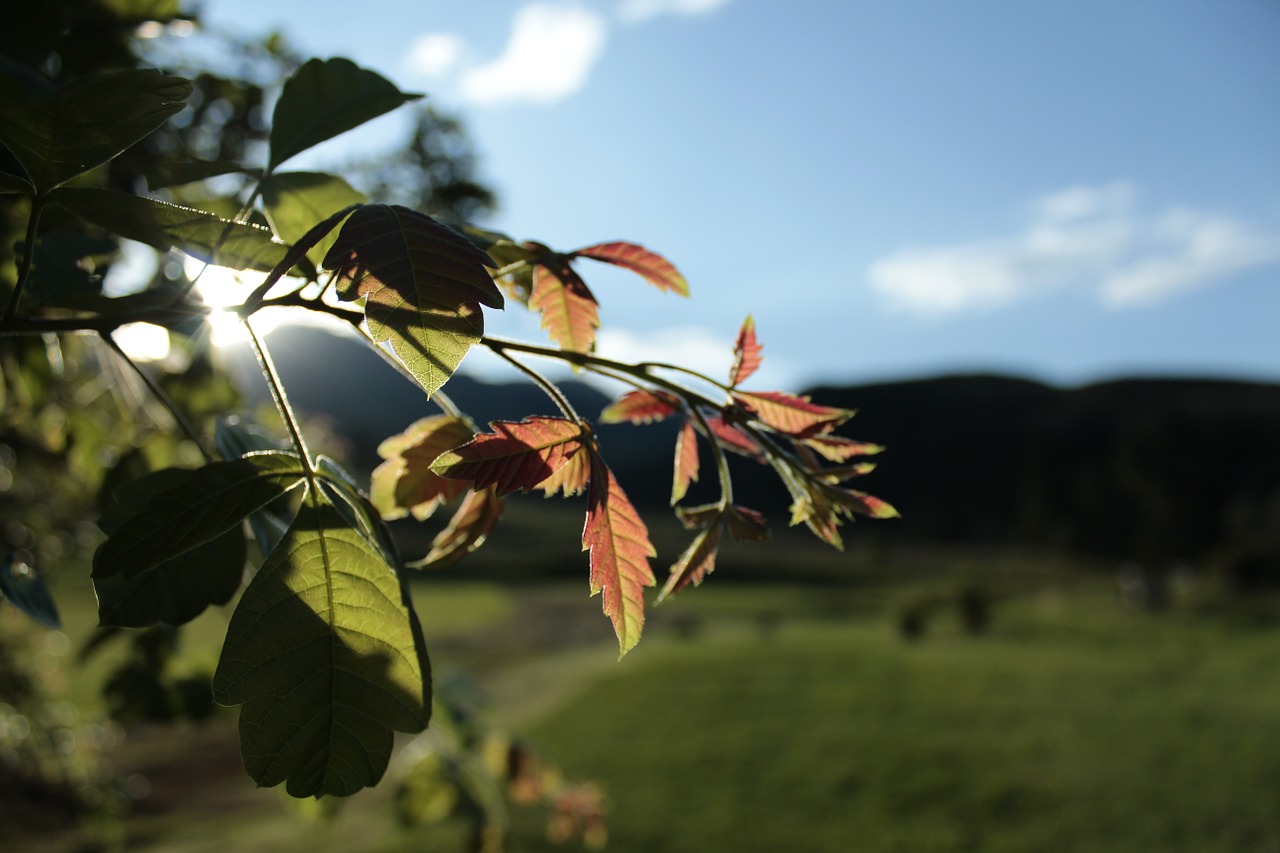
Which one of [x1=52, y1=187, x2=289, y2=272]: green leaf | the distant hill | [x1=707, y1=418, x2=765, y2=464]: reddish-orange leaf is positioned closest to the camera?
[x1=52, y1=187, x2=289, y2=272]: green leaf

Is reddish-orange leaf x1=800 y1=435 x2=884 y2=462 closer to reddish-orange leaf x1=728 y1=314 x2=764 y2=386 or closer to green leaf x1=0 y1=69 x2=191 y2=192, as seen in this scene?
reddish-orange leaf x1=728 y1=314 x2=764 y2=386

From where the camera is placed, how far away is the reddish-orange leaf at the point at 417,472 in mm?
782

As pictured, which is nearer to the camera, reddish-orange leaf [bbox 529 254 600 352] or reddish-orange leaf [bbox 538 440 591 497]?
reddish-orange leaf [bbox 538 440 591 497]

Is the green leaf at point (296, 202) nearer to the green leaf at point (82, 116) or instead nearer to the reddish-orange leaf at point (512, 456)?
the green leaf at point (82, 116)

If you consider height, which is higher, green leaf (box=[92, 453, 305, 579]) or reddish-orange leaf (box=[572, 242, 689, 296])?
reddish-orange leaf (box=[572, 242, 689, 296])

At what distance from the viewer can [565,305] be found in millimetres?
784

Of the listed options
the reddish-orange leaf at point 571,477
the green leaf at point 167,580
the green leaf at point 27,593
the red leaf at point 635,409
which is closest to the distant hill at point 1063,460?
the green leaf at point 27,593

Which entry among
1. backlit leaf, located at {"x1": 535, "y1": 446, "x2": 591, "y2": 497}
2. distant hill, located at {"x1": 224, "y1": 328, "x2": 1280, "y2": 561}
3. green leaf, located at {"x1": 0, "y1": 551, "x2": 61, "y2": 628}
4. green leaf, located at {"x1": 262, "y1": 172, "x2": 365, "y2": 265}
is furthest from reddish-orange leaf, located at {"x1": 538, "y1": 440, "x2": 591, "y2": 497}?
distant hill, located at {"x1": 224, "y1": 328, "x2": 1280, "y2": 561}

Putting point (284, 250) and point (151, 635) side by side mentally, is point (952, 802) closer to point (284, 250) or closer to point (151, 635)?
point (151, 635)

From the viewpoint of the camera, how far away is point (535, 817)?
358 inches

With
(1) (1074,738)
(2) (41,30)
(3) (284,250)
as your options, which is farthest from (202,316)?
(1) (1074,738)

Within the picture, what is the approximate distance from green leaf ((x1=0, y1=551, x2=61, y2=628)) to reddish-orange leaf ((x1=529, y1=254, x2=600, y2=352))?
20.4 inches

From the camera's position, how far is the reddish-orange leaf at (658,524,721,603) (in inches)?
27.7

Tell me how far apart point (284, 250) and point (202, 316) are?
0.08m
